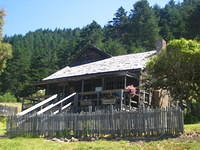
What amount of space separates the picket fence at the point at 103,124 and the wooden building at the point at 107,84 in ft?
18.0

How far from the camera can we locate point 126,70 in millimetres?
26656

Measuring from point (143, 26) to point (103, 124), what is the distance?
6217 centimetres

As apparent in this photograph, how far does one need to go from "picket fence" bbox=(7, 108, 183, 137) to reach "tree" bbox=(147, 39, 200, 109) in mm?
7457

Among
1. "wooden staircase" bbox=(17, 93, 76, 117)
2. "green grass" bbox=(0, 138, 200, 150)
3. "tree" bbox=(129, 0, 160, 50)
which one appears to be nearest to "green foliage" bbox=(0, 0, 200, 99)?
"tree" bbox=(129, 0, 160, 50)

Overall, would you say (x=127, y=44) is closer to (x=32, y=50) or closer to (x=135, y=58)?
(x=32, y=50)

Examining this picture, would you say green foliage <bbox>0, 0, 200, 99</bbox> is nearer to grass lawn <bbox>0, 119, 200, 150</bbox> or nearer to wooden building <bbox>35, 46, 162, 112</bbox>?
wooden building <bbox>35, 46, 162, 112</bbox>

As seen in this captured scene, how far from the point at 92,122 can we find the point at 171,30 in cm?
5447

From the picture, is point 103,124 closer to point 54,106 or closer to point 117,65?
point 54,106

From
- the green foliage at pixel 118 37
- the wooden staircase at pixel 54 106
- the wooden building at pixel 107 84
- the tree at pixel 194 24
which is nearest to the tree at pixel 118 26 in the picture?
the green foliage at pixel 118 37

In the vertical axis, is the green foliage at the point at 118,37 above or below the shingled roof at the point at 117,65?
above

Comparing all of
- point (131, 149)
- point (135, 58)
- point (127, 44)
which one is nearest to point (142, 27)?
point (127, 44)

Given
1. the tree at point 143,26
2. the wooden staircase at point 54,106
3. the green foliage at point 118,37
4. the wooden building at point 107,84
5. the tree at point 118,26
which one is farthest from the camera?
the tree at point 118,26

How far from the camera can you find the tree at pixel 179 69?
22.2 m

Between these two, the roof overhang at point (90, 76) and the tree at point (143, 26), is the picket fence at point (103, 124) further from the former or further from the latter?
the tree at point (143, 26)
